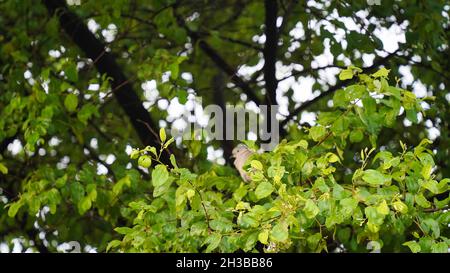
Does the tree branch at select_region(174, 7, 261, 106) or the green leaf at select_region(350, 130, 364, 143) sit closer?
the green leaf at select_region(350, 130, 364, 143)

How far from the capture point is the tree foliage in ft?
8.62

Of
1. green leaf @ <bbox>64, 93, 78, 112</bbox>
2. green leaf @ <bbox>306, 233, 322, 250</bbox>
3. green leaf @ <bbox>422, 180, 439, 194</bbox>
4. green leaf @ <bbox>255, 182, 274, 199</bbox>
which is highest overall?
green leaf @ <bbox>255, 182, 274, 199</bbox>

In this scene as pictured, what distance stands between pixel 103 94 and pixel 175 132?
0.47 metres

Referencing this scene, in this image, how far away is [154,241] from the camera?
2.85m

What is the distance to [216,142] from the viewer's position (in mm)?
4520

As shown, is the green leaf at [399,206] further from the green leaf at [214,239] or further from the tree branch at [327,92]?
the tree branch at [327,92]

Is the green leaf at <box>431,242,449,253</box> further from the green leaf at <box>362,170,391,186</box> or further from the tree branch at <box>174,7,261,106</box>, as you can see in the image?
the tree branch at <box>174,7,261,106</box>

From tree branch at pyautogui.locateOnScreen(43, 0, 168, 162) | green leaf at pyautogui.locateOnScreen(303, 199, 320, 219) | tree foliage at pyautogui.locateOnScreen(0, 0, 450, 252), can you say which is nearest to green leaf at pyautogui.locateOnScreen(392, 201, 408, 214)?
tree foliage at pyautogui.locateOnScreen(0, 0, 450, 252)

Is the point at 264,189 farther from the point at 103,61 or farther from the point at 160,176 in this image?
the point at 103,61

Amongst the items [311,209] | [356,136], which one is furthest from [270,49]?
[311,209]

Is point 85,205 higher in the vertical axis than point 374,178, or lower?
lower

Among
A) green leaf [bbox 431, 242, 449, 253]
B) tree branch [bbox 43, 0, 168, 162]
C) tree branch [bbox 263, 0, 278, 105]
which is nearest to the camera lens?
green leaf [bbox 431, 242, 449, 253]

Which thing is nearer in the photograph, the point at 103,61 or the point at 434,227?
the point at 434,227

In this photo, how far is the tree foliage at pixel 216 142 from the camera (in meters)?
2.63
